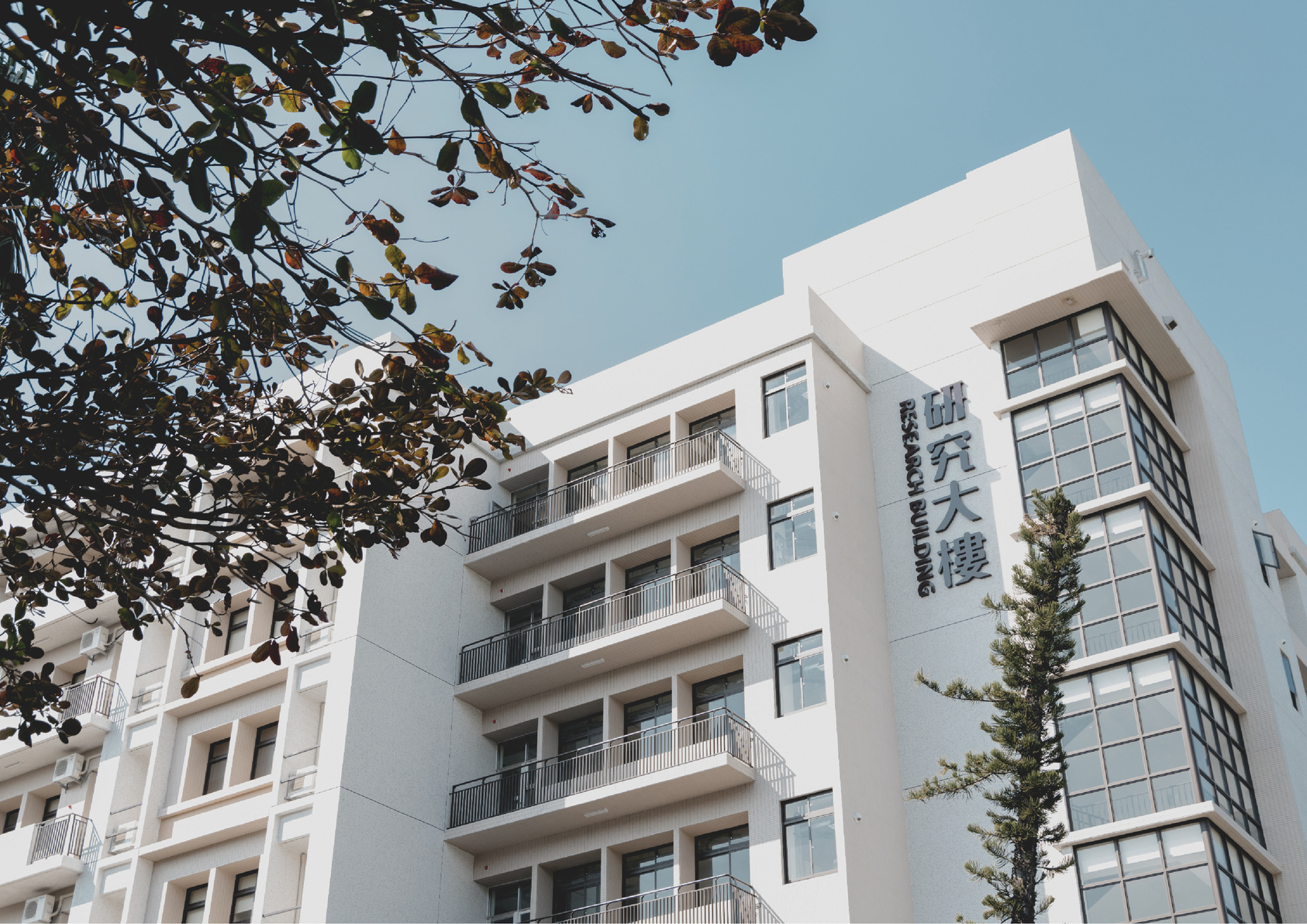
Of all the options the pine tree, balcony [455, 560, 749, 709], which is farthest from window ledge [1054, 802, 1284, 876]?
balcony [455, 560, 749, 709]

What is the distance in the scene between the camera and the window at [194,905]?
23656 millimetres

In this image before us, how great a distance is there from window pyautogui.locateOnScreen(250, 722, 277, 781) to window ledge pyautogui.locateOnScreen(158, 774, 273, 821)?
389mm

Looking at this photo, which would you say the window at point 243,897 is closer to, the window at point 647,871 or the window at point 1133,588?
the window at point 647,871

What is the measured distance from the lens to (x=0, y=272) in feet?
24.4

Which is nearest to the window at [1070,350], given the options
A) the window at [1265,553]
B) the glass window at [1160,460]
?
the glass window at [1160,460]

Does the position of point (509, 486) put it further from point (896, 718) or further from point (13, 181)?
point (13, 181)

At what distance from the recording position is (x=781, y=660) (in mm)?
22172

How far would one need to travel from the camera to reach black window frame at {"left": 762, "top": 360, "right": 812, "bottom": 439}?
24375 millimetres

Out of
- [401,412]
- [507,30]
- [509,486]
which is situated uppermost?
[509,486]

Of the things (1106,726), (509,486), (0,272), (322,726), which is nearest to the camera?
(0,272)

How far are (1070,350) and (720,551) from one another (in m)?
7.19

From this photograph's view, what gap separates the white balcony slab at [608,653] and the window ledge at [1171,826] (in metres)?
6.32

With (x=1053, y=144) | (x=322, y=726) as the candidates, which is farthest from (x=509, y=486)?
(x=1053, y=144)

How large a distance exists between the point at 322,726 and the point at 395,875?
2822mm
